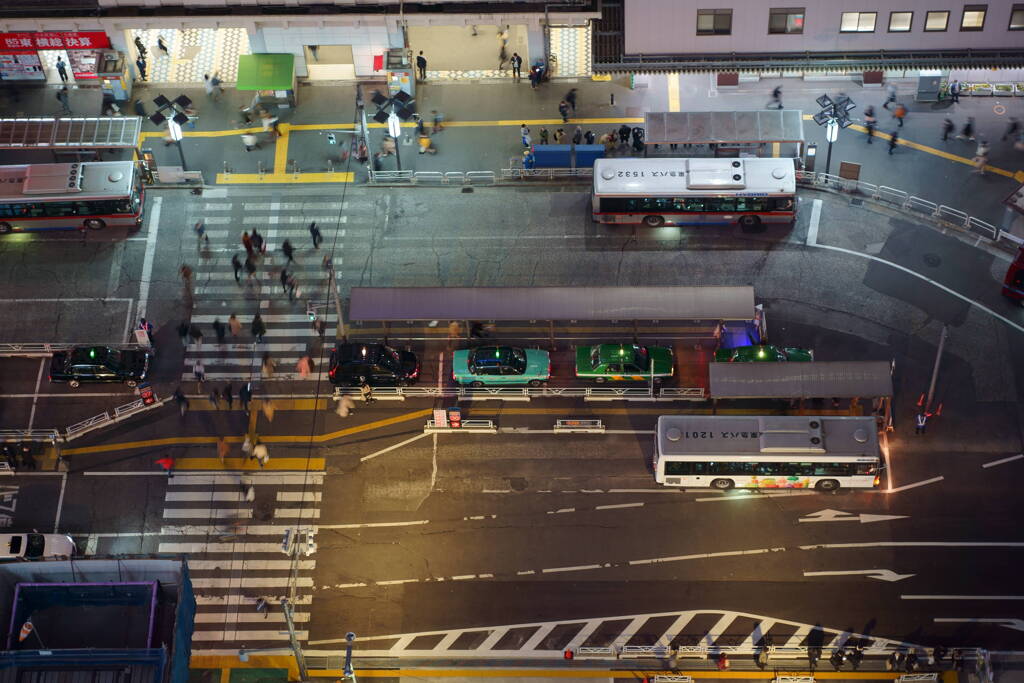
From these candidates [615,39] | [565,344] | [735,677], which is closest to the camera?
[735,677]

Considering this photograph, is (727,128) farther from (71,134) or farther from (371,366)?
(71,134)

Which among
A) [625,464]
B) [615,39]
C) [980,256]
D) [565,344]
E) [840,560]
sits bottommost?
[840,560]

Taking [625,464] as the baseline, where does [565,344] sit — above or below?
above

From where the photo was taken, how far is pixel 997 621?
228ft

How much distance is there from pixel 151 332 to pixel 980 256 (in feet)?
150

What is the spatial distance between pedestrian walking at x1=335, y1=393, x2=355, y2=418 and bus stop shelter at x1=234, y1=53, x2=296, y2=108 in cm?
2284

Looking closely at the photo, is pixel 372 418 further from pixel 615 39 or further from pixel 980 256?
pixel 980 256

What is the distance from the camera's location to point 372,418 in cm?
7750

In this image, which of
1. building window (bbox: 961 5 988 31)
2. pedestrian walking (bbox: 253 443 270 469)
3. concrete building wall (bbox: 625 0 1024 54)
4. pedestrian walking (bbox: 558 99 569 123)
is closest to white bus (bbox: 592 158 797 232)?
pedestrian walking (bbox: 558 99 569 123)

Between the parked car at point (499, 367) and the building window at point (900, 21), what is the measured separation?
2882cm

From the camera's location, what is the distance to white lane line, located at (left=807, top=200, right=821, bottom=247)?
8412 centimetres

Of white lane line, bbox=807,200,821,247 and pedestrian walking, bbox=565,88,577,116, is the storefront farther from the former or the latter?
white lane line, bbox=807,200,821,247

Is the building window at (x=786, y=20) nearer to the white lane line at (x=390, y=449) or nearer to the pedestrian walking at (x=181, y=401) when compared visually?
the white lane line at (x=390, y=449)

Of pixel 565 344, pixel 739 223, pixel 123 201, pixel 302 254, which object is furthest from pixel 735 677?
pixel 123 201
